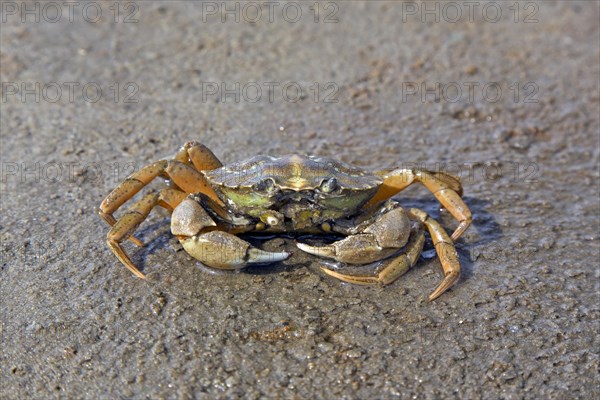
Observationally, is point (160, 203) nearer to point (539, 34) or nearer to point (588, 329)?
point (588, 329)

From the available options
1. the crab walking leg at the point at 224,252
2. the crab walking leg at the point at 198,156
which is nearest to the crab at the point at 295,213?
the crab walking leg at the point at 224,252

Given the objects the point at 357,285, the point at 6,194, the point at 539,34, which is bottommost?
the point at 357,285

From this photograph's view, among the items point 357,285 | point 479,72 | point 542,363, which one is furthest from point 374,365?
point 479,72

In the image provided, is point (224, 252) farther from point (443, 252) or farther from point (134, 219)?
point (443, 252)

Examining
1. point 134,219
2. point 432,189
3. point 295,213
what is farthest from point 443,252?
point 134,219

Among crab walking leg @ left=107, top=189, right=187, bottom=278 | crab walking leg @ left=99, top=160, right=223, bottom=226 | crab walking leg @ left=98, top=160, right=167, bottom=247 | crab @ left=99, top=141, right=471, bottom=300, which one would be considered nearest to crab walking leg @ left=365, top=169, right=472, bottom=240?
crab @ left=99, top=141, right=471, bottom=300

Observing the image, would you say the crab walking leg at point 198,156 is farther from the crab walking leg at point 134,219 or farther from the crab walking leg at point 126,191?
the crab walking leg at point 134,219
